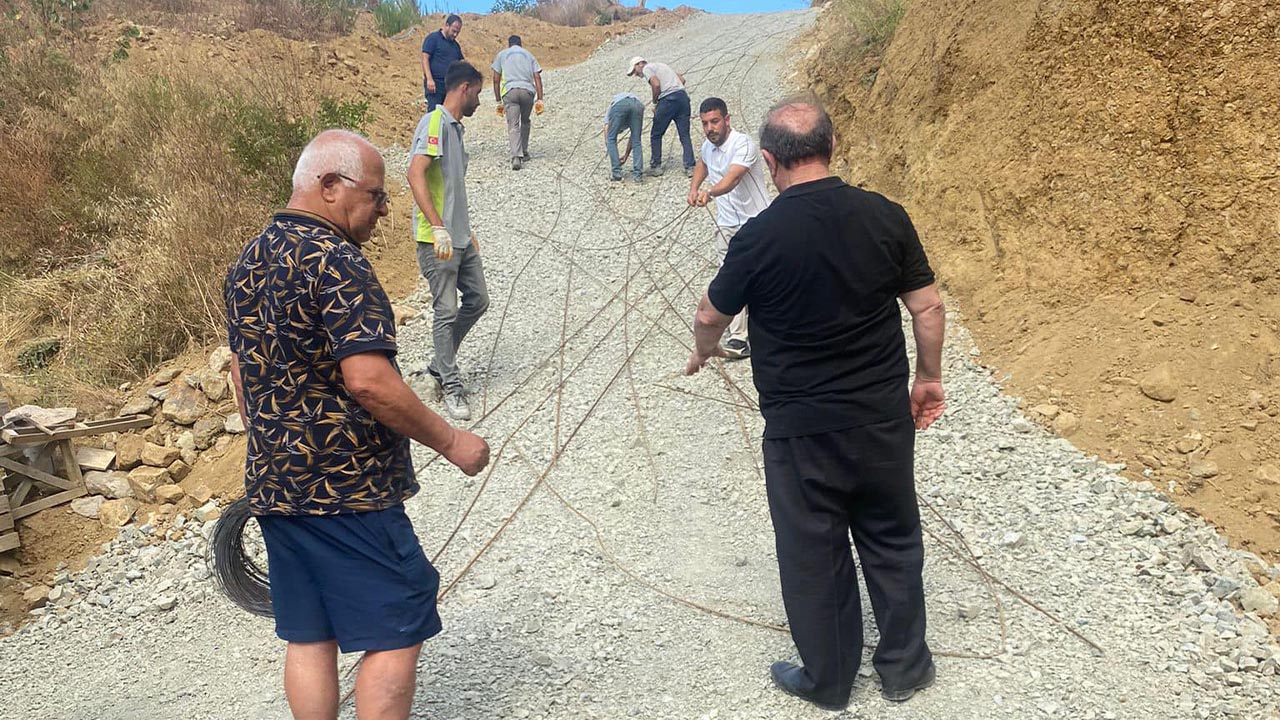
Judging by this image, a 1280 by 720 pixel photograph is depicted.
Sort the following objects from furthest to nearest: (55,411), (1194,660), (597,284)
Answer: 1. (597,284)
2. (55,411)
3. (1194,660)

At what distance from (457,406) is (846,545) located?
3.61 m

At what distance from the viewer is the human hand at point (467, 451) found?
235cm

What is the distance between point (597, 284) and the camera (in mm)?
8078

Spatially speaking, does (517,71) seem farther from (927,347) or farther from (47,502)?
(927,347)

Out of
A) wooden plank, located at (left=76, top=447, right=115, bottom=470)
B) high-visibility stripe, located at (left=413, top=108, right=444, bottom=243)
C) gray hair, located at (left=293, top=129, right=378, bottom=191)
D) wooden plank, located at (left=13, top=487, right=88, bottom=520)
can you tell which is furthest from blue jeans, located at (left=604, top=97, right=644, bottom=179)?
gray hair, located at (left=293, top=129, right=378, bottom=191)

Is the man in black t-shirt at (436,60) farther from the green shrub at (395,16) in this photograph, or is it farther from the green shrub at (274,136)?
the green shrub at (395,16)

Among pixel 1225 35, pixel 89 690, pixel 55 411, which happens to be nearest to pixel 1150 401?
pixel 1225 35

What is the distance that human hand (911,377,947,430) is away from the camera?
296cm

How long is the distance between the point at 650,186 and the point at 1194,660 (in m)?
8.26

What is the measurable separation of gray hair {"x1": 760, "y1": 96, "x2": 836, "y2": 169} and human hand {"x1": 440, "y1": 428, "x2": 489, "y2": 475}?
50.8 inches

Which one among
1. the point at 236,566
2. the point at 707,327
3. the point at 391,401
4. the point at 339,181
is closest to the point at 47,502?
the point at 236,566

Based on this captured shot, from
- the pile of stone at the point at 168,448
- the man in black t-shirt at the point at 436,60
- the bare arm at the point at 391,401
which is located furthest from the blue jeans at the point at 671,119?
the bare arm at the point at 391,401

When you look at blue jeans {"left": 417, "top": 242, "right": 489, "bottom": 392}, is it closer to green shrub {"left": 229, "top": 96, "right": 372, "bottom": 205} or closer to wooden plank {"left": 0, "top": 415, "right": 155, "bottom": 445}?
wooden plank {"left": 0, "top": 415, "right": 155, "bottom": 445}

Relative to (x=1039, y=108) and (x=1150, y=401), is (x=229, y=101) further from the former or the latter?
(x=1150, y=401)
